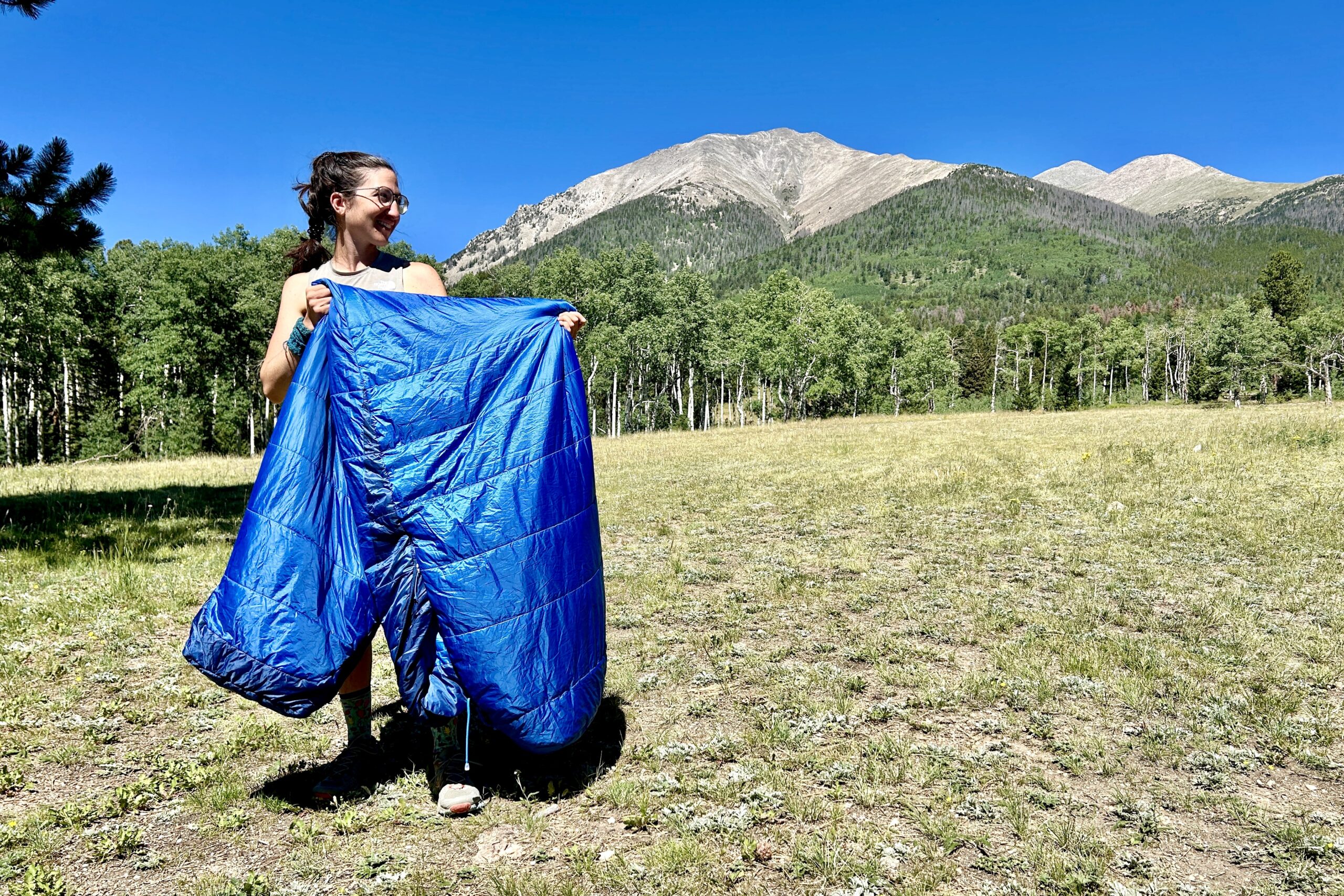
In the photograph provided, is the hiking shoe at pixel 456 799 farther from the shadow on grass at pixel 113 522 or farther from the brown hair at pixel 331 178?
the shadow on grass at pixel 113 522

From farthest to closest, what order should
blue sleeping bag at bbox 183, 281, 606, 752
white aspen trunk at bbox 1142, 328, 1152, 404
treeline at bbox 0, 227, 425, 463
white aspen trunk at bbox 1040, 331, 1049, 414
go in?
white aspen trunk at bbox 1142, 328, 1152, 404 < white aspen trunk at bbox 1040, 331, 1049, 414 < treeline at bbox 0, 227, 425, 463 < blue sleeping bag at bbox 183, 281, 606, 752

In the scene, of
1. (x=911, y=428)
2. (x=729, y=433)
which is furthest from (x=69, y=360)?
(x=911, y=428)

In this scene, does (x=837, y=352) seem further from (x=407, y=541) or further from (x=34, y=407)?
(x=407, y=541)

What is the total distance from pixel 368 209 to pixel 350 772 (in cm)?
333

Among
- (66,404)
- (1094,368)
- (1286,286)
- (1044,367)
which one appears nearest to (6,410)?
(66,404)

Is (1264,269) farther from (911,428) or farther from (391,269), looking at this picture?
(391,269)

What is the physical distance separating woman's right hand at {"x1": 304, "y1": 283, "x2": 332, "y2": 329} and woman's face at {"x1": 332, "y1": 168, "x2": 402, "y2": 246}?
1.47ft

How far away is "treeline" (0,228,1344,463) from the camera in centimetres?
4262

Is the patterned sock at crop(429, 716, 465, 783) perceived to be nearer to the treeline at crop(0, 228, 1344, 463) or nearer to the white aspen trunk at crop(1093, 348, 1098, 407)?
the treeline at crop(0, 228, 1344, 463)

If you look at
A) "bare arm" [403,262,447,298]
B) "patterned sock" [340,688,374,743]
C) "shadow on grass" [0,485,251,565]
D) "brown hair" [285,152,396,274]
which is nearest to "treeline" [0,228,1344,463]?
"shadow on grass" [0,485,251,565]

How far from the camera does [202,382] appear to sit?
47344 millimetres

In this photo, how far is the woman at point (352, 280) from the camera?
3.92m

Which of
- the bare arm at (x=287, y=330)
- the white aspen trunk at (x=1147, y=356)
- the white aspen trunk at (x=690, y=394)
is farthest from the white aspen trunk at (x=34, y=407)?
the white aspen trunk at (x=1147, y=356)

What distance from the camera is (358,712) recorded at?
416 centimetres
